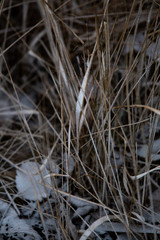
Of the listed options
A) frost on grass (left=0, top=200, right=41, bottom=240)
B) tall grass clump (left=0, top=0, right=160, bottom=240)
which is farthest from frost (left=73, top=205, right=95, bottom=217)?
frost on grass (left=0, top=200, right=41, bottom=240)

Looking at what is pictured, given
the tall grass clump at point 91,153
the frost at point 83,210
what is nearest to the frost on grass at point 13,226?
the tall grass clump at point 91,153

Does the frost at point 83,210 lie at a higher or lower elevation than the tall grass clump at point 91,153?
lower

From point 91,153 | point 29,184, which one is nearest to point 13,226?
point 29,184

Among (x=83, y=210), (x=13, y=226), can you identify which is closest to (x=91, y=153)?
(x=83, y=210)

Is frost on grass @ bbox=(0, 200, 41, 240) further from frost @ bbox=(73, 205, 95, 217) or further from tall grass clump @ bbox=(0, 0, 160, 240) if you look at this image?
frost @ bbox=(73, 205, 95, 217)

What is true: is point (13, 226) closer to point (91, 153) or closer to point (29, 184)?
point (29, 184)

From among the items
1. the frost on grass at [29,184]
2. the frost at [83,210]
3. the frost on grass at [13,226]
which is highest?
the frost on grass at [29,184]

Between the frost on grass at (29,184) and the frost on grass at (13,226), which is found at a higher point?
the frost on grass at (29,184)

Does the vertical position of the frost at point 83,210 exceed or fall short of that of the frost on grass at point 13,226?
it falls short

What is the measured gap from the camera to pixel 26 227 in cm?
68

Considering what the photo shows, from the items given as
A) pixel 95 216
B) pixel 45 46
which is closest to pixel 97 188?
pixel 95 216

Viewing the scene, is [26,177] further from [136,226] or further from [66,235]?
[136,226]

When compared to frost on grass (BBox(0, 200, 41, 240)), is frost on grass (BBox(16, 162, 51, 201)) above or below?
above

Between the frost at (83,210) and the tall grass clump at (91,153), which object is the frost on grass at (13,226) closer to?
the tall grass clump at (91,153)
